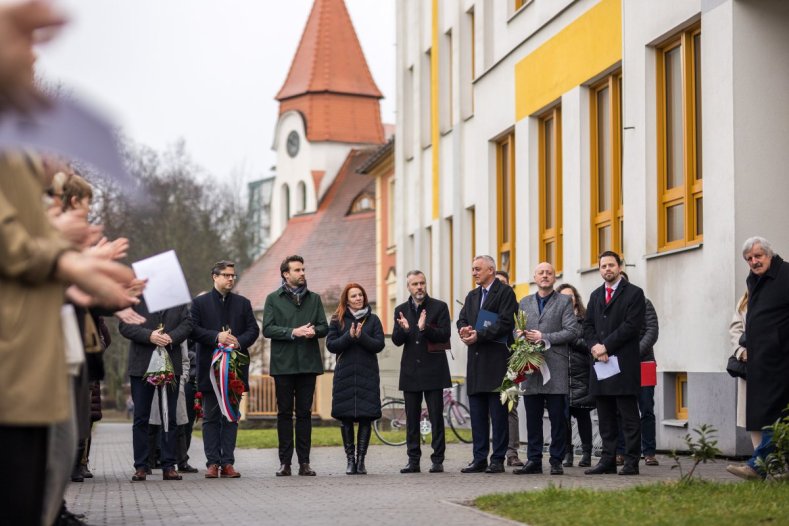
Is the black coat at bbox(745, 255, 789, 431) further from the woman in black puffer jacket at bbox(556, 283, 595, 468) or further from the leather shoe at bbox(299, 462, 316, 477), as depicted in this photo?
the leather shoe at bbox(299, 462, 316, 477)

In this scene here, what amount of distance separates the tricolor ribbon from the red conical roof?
70794mm

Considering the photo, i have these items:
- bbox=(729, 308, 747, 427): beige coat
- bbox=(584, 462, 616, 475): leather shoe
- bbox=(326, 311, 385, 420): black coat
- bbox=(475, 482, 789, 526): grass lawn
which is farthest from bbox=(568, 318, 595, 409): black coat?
bbox=(475, 482, 789, 526): grass lawn

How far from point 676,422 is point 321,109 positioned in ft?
228

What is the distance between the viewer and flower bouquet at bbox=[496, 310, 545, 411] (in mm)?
14547

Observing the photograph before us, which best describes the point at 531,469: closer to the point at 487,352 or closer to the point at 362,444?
the point at 487,352

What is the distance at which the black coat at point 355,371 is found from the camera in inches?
609

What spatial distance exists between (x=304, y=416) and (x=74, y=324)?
968cm

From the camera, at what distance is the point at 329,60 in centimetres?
8588

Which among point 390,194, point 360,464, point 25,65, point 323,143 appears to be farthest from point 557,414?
point 323,143

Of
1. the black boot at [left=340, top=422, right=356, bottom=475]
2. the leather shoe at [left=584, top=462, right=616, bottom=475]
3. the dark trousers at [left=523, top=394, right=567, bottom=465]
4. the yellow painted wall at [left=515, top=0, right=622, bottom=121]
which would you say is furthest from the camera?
the yellow painted wall at [left=515, top=0, right=622, bottom=121]

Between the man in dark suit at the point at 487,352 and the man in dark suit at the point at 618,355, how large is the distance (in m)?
1.19

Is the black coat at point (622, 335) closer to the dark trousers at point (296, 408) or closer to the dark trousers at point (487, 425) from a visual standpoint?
the dark trousers at point (487, 425)

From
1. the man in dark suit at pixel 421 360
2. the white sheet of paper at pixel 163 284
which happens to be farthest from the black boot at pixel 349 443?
the white sheet of paper at pixel 163 284

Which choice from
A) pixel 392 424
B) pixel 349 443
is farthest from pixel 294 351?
pixel 392 424
